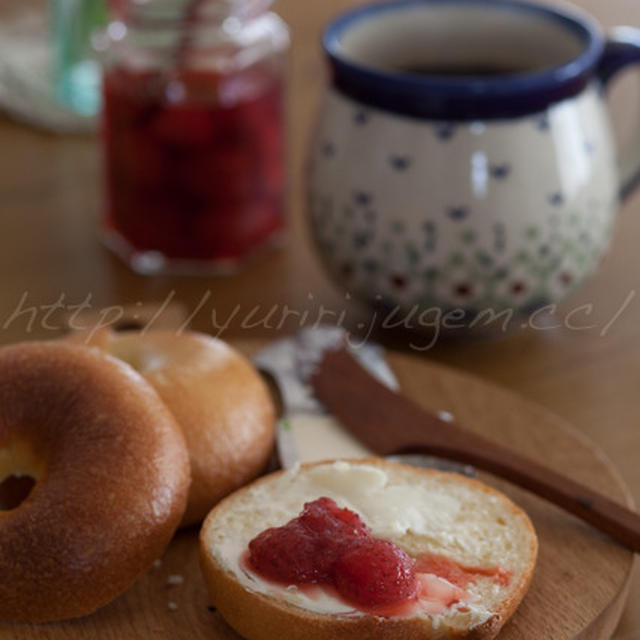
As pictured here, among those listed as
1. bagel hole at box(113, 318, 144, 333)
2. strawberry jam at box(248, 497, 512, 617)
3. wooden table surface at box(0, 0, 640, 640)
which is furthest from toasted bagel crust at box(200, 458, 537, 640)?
bagel hole at box(113, 318, 144, 333)

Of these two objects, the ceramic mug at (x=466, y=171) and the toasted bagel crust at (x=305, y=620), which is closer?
the toasted bagel crust at (x=305, y=620)

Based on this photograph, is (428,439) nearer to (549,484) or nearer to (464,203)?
(549,484)

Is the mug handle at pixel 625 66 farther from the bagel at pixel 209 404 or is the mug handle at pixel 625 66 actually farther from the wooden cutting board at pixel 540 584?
the bagel at pixel 209 404

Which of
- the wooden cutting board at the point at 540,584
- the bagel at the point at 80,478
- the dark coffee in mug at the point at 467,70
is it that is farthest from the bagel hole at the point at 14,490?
the dark coffee in mug at the point at 467,70

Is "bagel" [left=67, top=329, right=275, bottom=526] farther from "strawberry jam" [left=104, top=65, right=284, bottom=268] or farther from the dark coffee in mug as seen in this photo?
the dark coffee in mug

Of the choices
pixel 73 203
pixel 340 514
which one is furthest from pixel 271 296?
pixel 340 514

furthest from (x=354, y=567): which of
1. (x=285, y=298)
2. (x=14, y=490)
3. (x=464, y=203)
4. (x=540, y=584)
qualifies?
(x=285, y=298)
